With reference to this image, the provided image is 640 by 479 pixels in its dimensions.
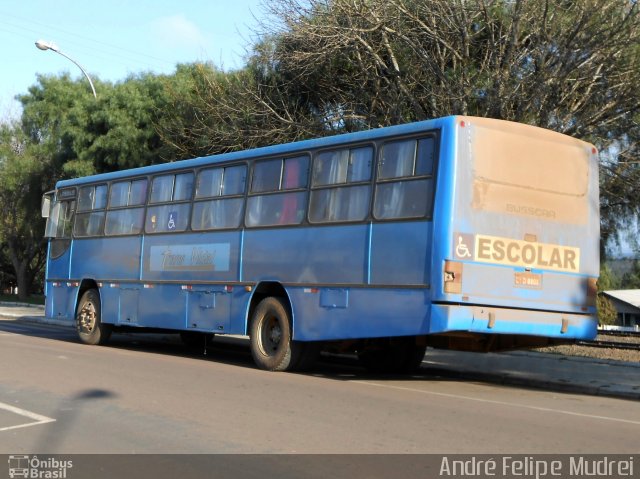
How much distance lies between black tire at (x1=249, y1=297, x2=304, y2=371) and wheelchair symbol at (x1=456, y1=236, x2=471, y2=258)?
11.5 ft

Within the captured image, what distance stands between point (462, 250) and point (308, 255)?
2.84m

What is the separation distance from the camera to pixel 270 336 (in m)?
13.8

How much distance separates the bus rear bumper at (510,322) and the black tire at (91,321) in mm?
9661

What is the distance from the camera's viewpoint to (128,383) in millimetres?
11547

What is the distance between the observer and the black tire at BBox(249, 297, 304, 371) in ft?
43.6

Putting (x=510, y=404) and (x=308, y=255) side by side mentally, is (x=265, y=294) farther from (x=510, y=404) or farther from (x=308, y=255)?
(x=510, y=404)

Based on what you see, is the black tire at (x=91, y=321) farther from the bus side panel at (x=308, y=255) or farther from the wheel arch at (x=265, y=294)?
the bus side panel at (x=308, y=255)

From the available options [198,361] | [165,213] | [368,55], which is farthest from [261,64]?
[198,361]

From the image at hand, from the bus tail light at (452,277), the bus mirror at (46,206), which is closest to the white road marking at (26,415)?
the bus tail light at (452,277)

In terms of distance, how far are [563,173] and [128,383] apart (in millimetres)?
6921

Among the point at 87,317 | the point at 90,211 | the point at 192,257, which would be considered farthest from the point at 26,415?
the point at 90,211

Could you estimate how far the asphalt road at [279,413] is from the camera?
7648mm

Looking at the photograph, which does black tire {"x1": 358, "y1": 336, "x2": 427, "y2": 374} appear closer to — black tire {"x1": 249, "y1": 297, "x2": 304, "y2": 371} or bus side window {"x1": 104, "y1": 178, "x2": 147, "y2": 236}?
black tire {"x1": 249, "y1": 297, "x2": 304, "y2": 371}
